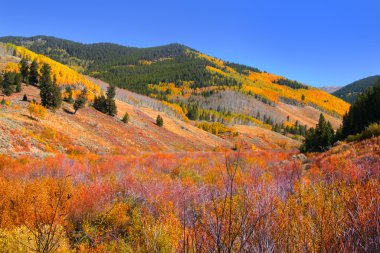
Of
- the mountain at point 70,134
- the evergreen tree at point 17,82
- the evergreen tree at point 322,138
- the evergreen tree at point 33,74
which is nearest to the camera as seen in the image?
the mountain at point 70,134

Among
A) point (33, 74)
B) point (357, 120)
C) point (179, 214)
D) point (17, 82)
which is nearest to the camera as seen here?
point (179, 214)

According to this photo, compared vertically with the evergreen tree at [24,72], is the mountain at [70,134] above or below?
below

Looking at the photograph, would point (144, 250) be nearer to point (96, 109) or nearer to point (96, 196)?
point (96, 196)

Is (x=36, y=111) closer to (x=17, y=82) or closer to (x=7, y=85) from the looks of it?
(x=7, y=85)

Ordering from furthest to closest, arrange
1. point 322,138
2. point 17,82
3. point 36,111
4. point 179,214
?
1. point 17,82
2. point 322,138
3. point 36,111
4. point 179,214

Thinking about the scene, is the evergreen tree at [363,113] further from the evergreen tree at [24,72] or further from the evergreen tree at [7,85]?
the evergreen tree at [24,72]

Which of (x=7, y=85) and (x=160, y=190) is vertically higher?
(x=7, y=85)

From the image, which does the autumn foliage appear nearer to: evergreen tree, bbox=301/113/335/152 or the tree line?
the tree line

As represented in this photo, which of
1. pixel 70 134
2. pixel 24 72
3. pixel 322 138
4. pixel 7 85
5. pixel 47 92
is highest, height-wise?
pixel 24 72

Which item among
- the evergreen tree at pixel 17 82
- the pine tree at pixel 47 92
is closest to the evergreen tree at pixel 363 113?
the pine tree at pixel 47 92

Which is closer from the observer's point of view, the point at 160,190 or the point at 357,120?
the point at 160,190

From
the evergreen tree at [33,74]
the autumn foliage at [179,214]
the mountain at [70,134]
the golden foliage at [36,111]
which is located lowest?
the mountain at [70,134]

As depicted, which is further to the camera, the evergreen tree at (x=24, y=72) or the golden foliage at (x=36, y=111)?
the evergreen tree at (x=24, y=72)

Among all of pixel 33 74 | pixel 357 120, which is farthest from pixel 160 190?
pixel 33 74
